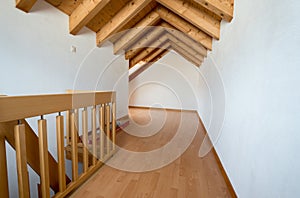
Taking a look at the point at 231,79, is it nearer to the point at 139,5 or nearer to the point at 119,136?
the point at 139,5

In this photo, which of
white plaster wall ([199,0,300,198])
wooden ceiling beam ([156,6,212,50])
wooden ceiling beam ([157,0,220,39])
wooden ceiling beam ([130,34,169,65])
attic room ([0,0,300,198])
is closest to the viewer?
white plaster wall ([199,0,300,198])

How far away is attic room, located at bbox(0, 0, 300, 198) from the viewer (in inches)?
29.4

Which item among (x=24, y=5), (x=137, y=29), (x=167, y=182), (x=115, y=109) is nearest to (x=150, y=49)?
(x=137, y=29)

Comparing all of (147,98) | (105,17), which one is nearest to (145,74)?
(147,98)

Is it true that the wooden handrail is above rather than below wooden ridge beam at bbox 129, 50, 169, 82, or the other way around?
below

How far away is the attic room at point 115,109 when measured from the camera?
75 cm

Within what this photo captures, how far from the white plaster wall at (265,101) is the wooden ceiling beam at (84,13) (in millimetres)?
1571

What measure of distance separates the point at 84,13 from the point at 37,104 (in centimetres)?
161

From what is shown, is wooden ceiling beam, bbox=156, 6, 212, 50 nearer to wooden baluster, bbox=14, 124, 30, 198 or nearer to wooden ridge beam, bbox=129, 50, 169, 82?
wooden baluster, bbox=14, 124, 30, 198

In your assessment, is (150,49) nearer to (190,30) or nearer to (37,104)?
(190,30)

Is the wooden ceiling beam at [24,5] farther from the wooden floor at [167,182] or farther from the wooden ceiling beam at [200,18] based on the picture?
the wooden floor at [167,182]

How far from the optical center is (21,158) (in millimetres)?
835

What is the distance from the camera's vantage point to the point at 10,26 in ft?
4.85

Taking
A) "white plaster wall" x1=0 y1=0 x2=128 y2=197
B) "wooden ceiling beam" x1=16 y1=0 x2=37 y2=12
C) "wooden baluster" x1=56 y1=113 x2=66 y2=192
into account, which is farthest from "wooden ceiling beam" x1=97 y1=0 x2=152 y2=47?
"wooden baluster" x1=56 y1=113 x2=66 y2=192
